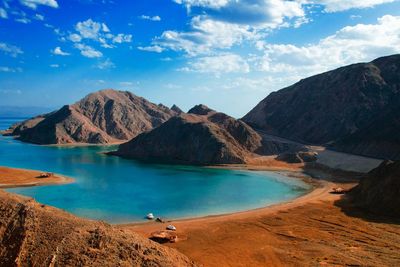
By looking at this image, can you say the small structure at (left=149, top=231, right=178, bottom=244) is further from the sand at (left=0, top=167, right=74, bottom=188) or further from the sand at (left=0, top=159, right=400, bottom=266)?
the sand at (left=0, top=167, right=74, bottom=188)

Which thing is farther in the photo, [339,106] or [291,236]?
[339,106]

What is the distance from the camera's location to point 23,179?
66812 mm

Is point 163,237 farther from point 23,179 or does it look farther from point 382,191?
point 23,179

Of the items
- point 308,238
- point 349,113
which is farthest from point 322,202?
point 349,113

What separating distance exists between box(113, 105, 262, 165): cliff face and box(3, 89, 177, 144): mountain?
40.1 m

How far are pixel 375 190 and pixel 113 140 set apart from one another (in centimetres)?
12193

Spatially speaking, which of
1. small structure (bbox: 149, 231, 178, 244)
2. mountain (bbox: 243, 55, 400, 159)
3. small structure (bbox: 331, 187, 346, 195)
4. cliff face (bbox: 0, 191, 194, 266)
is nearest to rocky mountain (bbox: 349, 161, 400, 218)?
small structure (bbox: 331, 187, 346, 195)

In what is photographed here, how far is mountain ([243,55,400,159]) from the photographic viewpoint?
4715 inches

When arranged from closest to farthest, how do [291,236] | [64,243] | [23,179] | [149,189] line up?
[64,243] < [291,236] < [149,189] < [23,179]

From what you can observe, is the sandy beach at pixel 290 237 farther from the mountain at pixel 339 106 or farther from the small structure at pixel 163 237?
the mountain at pixel 339 106

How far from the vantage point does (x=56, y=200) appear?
5316 centimetres

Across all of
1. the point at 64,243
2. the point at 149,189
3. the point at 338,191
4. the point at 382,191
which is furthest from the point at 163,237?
the point at 338,191

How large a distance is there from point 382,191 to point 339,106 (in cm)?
8616

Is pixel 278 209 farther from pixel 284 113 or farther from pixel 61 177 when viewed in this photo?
pixel 284 113
